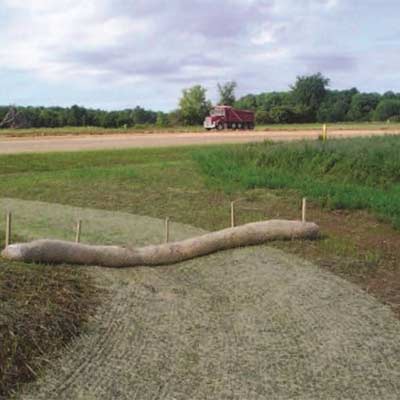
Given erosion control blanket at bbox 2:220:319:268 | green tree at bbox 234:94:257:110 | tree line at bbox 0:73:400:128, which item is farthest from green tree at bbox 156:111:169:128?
erosion control blanket at bbox 2:220:319:268

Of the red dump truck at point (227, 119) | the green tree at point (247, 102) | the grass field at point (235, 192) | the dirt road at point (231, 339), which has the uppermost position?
the green tree at point (247, 102)

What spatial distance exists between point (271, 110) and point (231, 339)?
208 feet

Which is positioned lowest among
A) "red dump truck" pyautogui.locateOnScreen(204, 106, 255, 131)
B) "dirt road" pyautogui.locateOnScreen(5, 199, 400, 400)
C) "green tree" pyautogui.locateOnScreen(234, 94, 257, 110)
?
"dirt road" pyautogui.locateOnScreen(5, 199, 400, 400)

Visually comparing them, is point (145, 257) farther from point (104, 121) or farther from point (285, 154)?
point (104, 121)

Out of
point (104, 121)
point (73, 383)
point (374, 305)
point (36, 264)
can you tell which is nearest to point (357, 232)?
point (374, 305)

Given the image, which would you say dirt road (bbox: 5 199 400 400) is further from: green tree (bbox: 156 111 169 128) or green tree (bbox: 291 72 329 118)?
green tree (bbox: 291 72 329 118)

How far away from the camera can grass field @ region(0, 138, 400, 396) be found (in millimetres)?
8320

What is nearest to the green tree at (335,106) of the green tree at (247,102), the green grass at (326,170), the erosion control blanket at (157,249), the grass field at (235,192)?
the green tree at (247,102)

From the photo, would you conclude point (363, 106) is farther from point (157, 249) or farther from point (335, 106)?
point (157, 249)

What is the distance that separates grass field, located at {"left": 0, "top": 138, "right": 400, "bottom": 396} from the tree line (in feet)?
117

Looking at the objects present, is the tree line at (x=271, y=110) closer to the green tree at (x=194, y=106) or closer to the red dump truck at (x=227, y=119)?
the green tree at (x=194, y=106)

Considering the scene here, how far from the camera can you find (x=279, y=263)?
8.62 meters

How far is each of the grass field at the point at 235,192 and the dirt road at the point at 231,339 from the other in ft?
1.37

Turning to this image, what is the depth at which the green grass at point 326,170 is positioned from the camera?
12453mm
